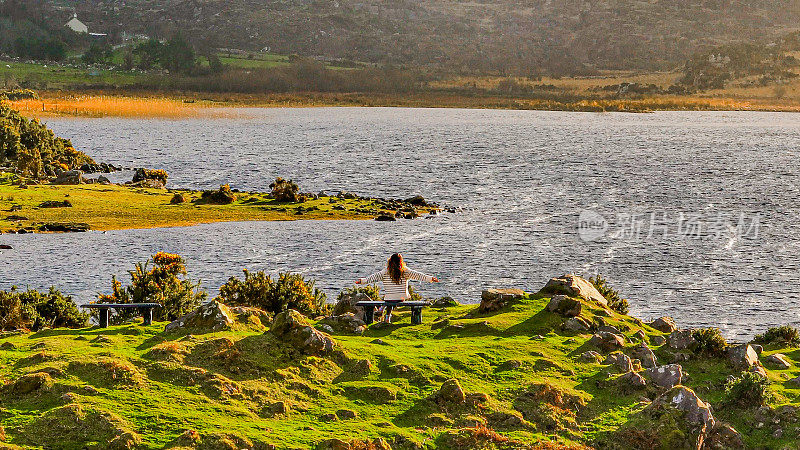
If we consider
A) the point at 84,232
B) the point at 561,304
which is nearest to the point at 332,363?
the point at 561,304

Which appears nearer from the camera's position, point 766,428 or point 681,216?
point 766,428

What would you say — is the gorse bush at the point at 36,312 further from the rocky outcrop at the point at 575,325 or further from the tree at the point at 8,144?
the tree at the point at 8,144

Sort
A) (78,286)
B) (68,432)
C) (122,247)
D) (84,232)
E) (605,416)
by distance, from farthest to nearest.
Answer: (84,232), (122,247), (78,286), (605,416), (68,432)

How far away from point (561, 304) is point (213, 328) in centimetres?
1250

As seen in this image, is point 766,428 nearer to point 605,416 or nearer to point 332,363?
point 605,416

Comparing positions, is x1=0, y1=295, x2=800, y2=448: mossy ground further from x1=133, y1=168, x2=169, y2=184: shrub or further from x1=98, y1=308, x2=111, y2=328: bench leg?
x1=133, y1=168, x2=169, y2=184: shrub

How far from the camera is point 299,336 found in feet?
94.5

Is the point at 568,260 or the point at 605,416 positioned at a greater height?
the point at 605,416

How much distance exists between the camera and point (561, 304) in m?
35.0

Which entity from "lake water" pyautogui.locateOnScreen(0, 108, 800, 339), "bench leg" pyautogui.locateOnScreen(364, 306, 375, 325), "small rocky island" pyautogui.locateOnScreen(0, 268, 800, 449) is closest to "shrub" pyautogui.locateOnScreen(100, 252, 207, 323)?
"small rocky island" pyautogui.locateOnScreen(0, 268, 800, 449)

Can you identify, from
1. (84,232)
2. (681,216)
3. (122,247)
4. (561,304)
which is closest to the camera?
(561,304)

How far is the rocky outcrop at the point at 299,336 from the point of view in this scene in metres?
28.6

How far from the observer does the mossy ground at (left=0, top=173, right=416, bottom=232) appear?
9619 cm

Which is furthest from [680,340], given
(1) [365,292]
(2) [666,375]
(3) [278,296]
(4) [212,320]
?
(3) [278,296]
